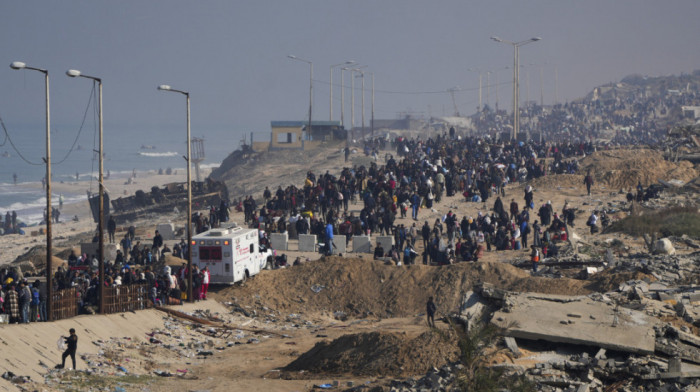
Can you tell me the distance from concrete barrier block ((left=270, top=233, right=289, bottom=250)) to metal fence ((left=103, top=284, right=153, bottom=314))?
36.3ft

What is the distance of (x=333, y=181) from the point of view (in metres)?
45.1

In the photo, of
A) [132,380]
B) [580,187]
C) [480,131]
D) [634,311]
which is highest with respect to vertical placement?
[480,131]

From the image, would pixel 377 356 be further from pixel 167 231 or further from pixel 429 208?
pixel 429 208

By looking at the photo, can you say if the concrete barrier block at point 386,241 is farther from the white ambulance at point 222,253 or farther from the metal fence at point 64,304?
the metal fence at point 64,304

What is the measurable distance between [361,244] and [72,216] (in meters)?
55.7

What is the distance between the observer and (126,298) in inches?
1070

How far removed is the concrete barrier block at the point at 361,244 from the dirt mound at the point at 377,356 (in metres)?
14.3

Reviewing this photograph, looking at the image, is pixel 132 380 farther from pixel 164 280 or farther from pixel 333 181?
pixel 333 181

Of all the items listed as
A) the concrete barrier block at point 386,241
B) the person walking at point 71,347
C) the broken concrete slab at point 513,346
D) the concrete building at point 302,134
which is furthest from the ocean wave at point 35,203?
the broken concrete slab at point 513,346

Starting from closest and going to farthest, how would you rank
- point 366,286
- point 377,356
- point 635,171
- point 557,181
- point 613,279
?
point 377,356
point 613,279
point 366,286
point 557,181
point 635,171

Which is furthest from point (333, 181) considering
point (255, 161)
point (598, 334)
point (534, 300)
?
point (255, 161)

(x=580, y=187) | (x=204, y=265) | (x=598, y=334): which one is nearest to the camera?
(x=598, y=334)

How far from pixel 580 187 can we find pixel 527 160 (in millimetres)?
4519

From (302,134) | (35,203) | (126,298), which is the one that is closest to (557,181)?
(126,298)
